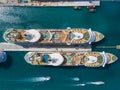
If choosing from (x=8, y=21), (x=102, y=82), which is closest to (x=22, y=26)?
(x=8, y=21)

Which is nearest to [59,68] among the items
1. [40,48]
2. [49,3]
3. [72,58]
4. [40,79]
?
[72,58]

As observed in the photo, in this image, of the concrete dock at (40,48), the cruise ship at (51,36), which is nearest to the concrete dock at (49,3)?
the cruise ship at (51,36)

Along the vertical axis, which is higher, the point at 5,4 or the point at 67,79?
the point at 5,4

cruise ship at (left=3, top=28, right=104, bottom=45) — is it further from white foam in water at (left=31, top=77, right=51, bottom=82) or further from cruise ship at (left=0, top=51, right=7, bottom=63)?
white foam in water at (left=31, top=77, right=51, bottom=82)

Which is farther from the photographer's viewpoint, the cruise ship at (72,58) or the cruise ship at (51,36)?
the cruise ship at (72,58)

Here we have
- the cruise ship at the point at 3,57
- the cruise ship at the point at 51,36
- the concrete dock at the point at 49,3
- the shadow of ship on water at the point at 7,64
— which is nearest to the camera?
the cruise ship at the point at 51,36

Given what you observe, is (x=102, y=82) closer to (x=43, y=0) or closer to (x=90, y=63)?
(x=90, y=63)

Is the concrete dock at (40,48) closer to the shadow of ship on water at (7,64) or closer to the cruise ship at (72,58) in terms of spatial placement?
the cruise ship at (72,58)

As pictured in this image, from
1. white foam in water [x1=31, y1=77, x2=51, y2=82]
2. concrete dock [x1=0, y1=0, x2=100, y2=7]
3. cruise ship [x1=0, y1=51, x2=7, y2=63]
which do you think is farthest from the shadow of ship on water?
concrete dock [x1=0, y1=0, x2=100, y2=7]
